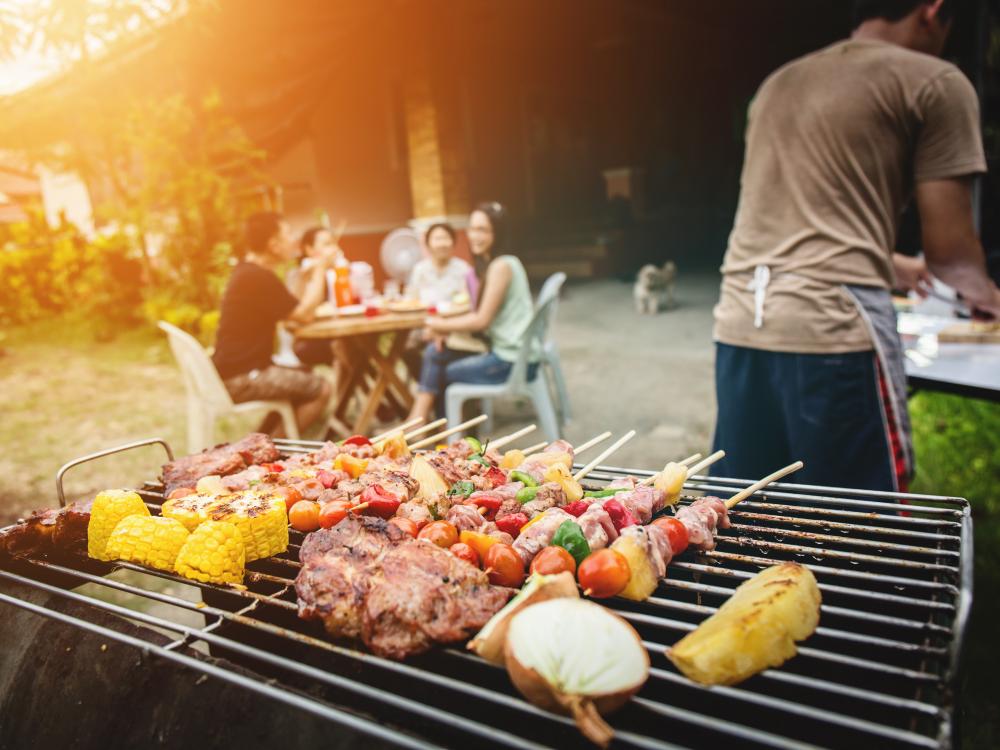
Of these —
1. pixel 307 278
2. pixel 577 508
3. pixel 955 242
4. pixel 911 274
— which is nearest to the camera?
pixel 577 508

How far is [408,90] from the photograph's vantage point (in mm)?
10820

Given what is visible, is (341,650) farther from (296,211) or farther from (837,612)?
(296,211)

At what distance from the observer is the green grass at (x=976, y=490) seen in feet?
9.31

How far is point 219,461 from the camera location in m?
2.53

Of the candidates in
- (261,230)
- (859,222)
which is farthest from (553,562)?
(261,230)

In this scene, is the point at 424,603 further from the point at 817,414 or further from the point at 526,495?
the point at 817,414

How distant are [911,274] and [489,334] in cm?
332

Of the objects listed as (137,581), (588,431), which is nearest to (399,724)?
(137,581)

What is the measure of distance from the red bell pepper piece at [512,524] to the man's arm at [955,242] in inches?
88.1

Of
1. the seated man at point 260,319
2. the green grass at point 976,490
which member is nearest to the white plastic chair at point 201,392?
the seated man at point 260,319

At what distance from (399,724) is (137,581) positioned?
13.2 ft

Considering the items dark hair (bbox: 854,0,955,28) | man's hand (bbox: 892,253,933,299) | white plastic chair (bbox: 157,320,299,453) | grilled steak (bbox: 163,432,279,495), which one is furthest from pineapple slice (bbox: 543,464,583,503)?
white plastic chair (bbox: 157,320,299,453)

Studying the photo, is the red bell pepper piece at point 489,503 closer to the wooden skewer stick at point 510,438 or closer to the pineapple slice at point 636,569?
the wooden skewer stick at point 510,438

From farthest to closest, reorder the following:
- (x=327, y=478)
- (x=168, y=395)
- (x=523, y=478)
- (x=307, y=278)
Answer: (x=168, y=395)
(x=307, y=278)
(x=327, y=478)
(x=523, y=478)
